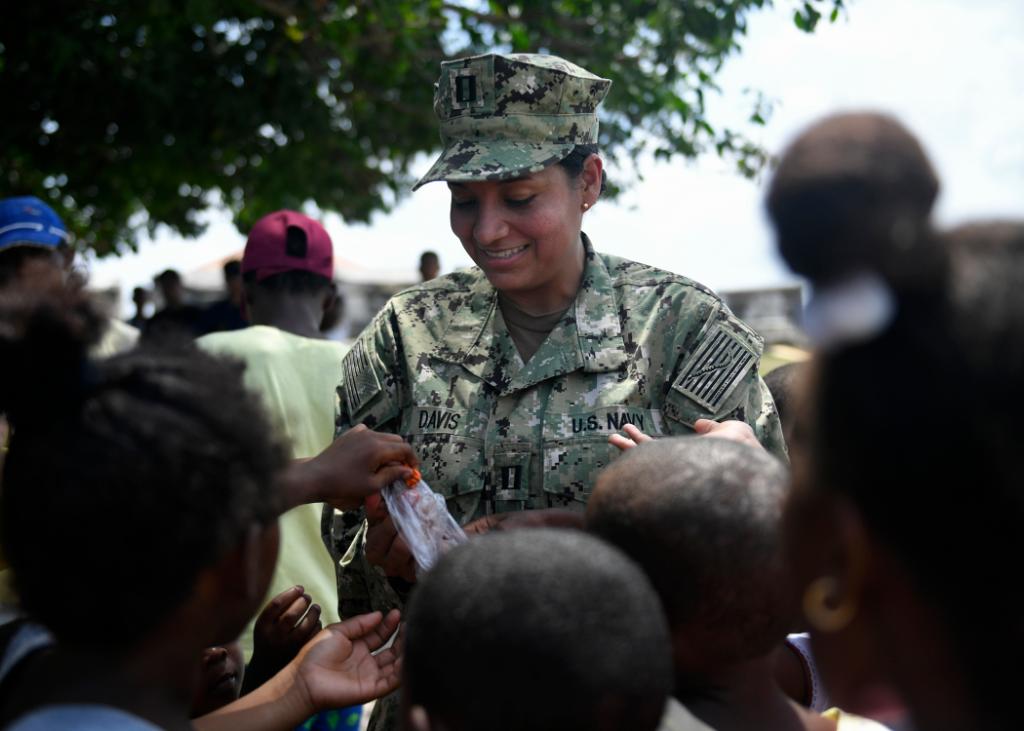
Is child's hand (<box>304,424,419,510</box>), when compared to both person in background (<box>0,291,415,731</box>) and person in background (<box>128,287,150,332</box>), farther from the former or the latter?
person in background (<box>128,287,150,332</box>)

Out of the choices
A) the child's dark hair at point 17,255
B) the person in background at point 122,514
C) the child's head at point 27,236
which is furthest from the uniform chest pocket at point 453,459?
the child's dark hair at point 17,255

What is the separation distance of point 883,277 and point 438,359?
6.44 feet

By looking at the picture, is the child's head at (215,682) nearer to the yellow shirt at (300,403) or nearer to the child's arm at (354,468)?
the child's arm at (354,468)

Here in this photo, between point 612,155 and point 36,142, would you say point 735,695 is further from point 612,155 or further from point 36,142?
point 36,142

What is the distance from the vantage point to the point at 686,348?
9.25 feet

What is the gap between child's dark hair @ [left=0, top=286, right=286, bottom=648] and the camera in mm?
1592

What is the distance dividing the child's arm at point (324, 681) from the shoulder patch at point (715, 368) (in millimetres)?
895

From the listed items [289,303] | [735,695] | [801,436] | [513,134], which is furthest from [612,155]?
[801,436]

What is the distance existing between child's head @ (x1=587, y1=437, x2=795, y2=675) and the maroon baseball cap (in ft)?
8.72

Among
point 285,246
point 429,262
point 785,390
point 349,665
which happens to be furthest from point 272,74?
point 349,665

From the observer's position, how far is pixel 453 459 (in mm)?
2836

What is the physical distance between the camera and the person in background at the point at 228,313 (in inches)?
275

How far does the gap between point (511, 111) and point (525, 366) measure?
0.69m

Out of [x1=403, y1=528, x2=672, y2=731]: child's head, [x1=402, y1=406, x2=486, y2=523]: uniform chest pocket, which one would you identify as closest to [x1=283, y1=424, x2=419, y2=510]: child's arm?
[x1=402, y1=406, x2=486, y2=523]: uniform chest pocket
